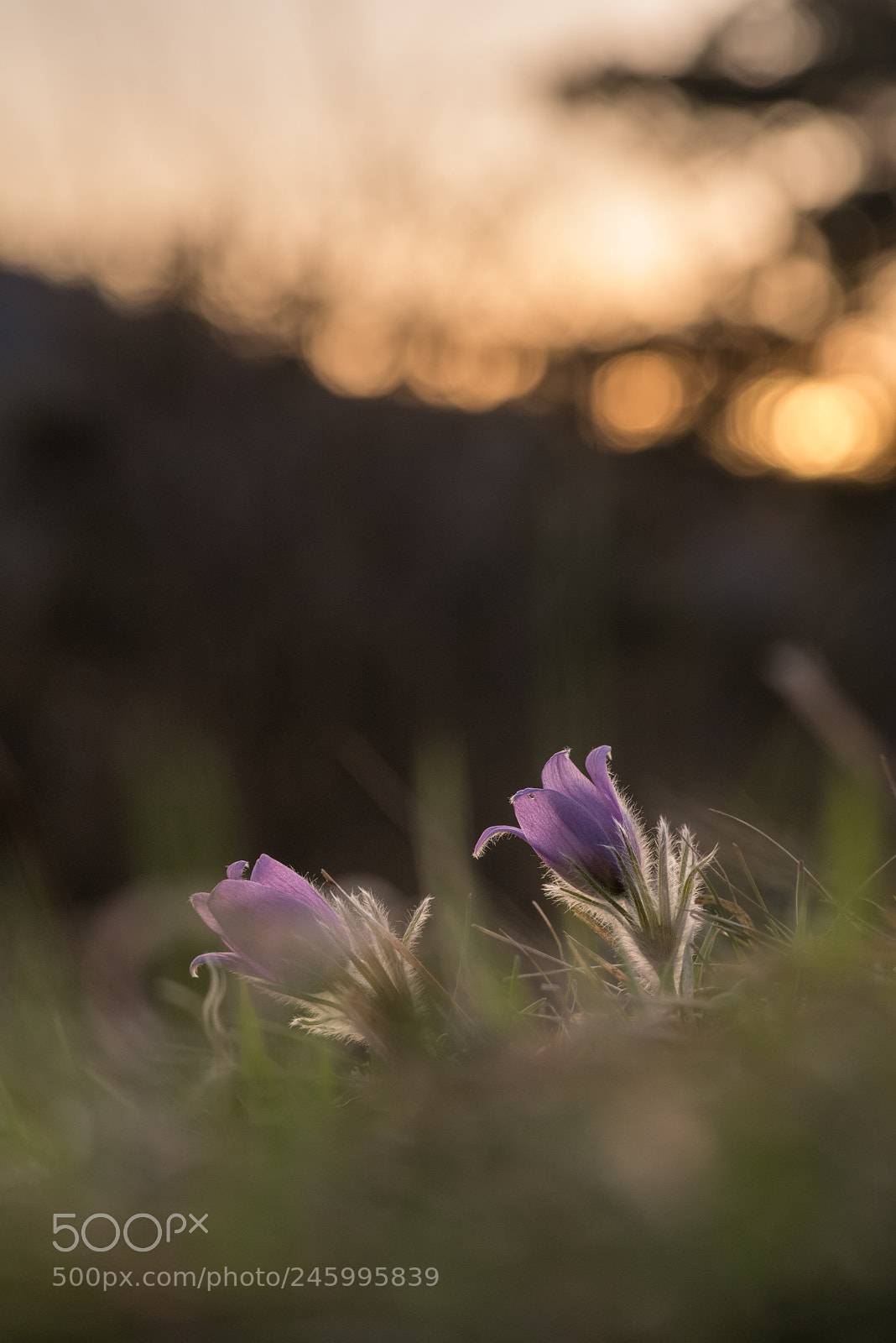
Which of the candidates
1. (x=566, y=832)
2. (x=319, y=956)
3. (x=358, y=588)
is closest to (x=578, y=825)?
(x=566, y=832)

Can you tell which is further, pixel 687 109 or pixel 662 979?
pixel 687 109

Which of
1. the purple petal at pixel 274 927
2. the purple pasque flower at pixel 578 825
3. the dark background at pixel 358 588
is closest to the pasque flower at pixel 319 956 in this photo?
the purple petal at pixel 274 927

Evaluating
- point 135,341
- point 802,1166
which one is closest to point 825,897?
point 802,1166

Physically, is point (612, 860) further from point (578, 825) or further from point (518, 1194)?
point (518, 1194)

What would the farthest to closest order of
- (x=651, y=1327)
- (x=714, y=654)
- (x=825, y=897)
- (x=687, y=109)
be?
(x=687, y=109) → (x=714, y=654) → (x=825, y=897) → (x=651, y=1327)

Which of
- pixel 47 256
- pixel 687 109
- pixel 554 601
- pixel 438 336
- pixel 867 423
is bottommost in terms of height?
pixel 554 601

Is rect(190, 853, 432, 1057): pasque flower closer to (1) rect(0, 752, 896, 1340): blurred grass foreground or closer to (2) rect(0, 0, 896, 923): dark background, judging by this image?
(1) rect(0, 752, 896, 1340): blurred grass foreground

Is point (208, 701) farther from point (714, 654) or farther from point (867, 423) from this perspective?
point (867, 423)
